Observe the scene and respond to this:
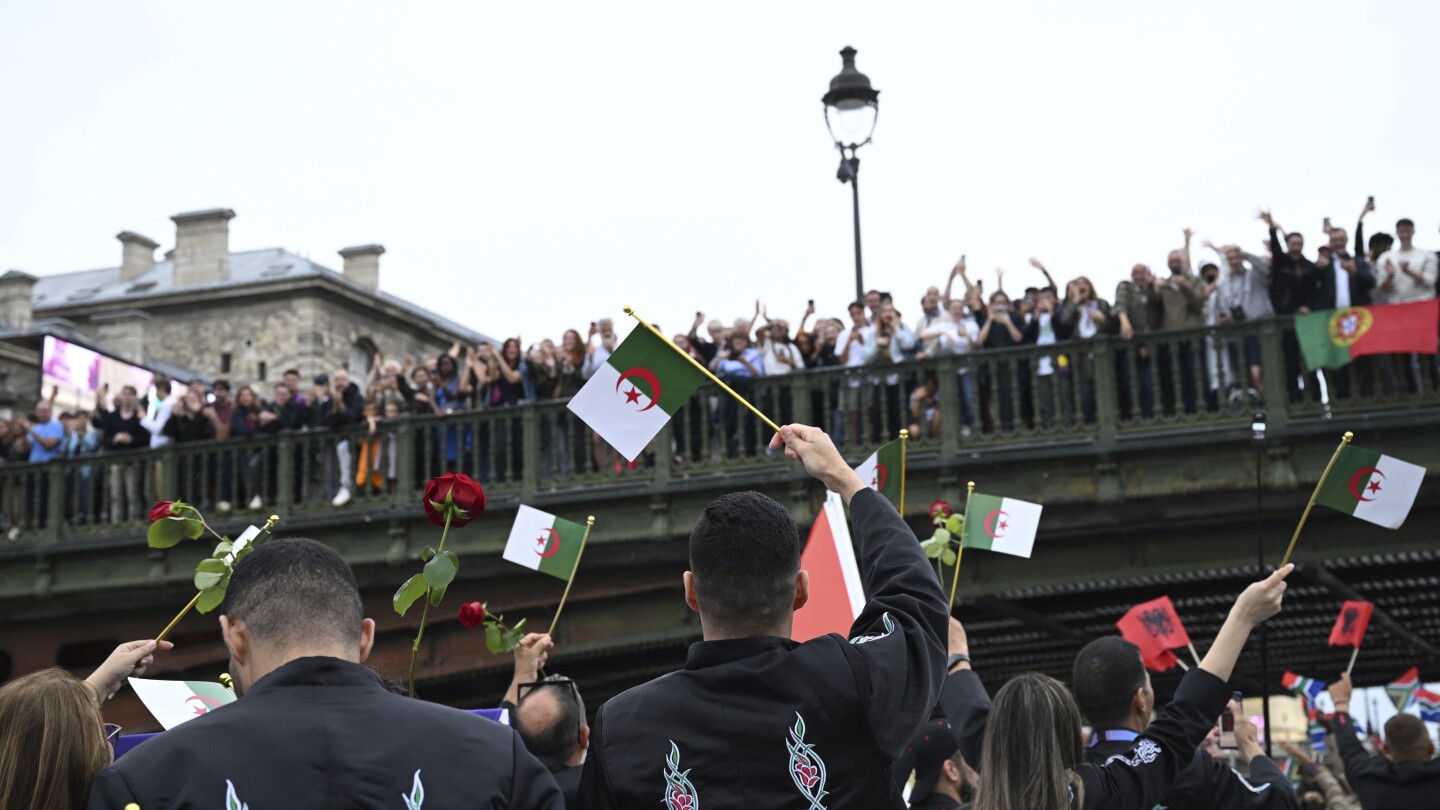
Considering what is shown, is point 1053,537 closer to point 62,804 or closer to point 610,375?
point 610,375

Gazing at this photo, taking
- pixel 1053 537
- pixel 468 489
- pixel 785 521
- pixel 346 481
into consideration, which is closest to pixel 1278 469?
pixel 1053 537

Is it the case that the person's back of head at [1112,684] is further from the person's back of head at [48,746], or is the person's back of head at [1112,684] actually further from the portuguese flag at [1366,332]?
the portuguese flag at [1366,332]

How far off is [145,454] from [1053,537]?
11.5m

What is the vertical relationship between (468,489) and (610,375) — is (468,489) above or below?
below

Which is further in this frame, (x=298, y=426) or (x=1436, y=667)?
(x=1436, y=667)

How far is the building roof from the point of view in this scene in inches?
2179

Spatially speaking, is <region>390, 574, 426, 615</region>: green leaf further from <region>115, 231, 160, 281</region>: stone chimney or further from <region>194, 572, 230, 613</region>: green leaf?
<region>115, 231, 160, 281</region>: stone chimney

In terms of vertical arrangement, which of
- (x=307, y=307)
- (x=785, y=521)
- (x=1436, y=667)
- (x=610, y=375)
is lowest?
(x=1436, y=667)

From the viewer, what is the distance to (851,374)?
17.8 metres

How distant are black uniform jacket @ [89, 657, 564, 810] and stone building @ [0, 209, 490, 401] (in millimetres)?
50687

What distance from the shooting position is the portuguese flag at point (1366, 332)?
15211 mm

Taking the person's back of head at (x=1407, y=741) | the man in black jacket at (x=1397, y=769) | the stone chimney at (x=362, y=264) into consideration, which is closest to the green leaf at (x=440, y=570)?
the man in black jacket at (x=1397, y=769)

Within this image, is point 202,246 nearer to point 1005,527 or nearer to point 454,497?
point 1005,527

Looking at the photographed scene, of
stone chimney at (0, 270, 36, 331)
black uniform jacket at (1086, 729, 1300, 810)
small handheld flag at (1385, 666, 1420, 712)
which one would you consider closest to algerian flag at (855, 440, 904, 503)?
black uniform jacket at (1086, 729, 1300, 810)
